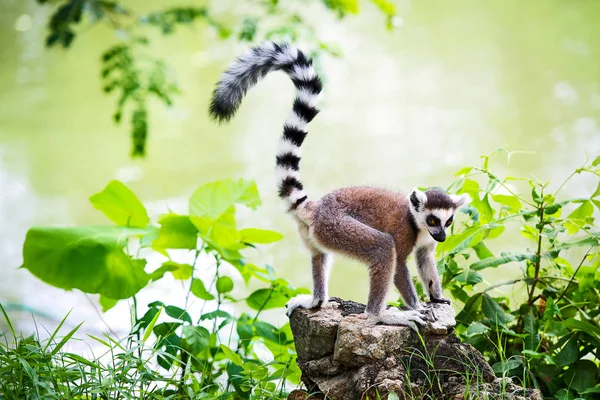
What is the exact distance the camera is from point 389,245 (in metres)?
2.98

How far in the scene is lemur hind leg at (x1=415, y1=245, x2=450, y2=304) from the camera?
3.22 m

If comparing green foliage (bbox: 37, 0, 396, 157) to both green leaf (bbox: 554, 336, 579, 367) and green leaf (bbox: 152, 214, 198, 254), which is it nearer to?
green leaf (bbox: 152, 214, 198, 254)

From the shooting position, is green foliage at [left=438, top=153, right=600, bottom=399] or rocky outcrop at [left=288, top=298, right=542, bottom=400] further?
green foliage at [left=438, top=153, right=600, bottom=399]

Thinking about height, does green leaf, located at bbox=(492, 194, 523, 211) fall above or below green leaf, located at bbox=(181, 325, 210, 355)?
above

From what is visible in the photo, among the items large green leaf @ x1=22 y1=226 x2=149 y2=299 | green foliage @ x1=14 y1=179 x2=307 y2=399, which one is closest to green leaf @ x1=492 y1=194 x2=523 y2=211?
green foliage @ x1=14 y1=179 x2=307 y2=399

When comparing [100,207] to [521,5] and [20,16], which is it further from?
[20,16]

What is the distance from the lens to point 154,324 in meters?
3.24

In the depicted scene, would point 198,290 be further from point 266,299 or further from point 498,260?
point 498,260

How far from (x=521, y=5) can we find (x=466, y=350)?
324 inches

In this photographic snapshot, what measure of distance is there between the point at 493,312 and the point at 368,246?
33.3 inches

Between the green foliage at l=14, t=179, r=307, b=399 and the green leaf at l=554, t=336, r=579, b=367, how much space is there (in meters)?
1.29

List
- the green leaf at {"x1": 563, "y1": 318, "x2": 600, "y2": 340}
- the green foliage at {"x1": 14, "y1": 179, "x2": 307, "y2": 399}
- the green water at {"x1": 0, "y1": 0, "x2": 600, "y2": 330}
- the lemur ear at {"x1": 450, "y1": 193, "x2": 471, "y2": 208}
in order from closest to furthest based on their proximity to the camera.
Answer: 1. the green foliage at {"x1": 14, "y1": 179, "x2": 307, "y2": 399}
2. the green leaf at {"x1": 563, "y1": 318, "x2": 600, "y2": 340}
3. the lemur ear at {"x1": 450, "y1": 193, "x2": 471, "y2": 208}
4. the green water at {"x1": 0, "y1": 0, "x2": 600, "y2": 330}

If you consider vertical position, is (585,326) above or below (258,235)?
below

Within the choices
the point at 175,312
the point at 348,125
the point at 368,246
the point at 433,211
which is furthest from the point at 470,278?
the point at 348,125
